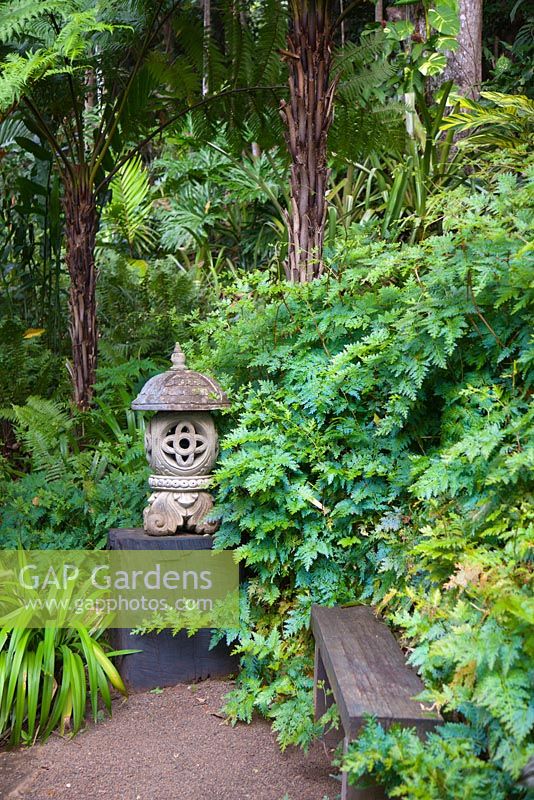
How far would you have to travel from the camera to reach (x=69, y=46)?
3.63 m

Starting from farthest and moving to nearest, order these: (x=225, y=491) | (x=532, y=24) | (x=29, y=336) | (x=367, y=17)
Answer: (x=367, y=17)
(x=532, y=24)
(x=29, y=336)
(x=225, y=491)

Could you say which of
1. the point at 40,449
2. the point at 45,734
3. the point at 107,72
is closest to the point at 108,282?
the point at 107,72

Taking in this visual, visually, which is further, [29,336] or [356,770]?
[29,336]

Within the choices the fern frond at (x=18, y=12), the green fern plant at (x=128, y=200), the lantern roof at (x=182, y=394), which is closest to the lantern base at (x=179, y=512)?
the lantern roof at (x=182, y=394)

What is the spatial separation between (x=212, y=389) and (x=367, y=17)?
8.76 meters

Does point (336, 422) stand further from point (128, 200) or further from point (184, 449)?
point (128, 200)

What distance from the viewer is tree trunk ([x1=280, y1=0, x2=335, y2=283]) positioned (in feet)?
11.4

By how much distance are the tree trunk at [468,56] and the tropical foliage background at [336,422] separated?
49.4 inches

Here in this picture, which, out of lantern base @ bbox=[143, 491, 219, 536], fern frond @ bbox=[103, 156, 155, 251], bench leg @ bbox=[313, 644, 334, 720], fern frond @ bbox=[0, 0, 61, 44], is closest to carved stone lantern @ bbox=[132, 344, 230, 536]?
lantern base @ bbox=[143, 491, 219, 536]

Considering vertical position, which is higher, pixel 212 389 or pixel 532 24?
pixel 532 24

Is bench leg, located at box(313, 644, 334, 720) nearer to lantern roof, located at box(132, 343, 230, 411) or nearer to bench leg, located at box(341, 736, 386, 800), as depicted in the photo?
bench leg, located at box(341, 736, 386, 800)

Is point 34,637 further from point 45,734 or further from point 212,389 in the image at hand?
point 212,389

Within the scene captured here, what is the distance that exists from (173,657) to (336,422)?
1.22 metres

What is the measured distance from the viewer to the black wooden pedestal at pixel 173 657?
315cm
